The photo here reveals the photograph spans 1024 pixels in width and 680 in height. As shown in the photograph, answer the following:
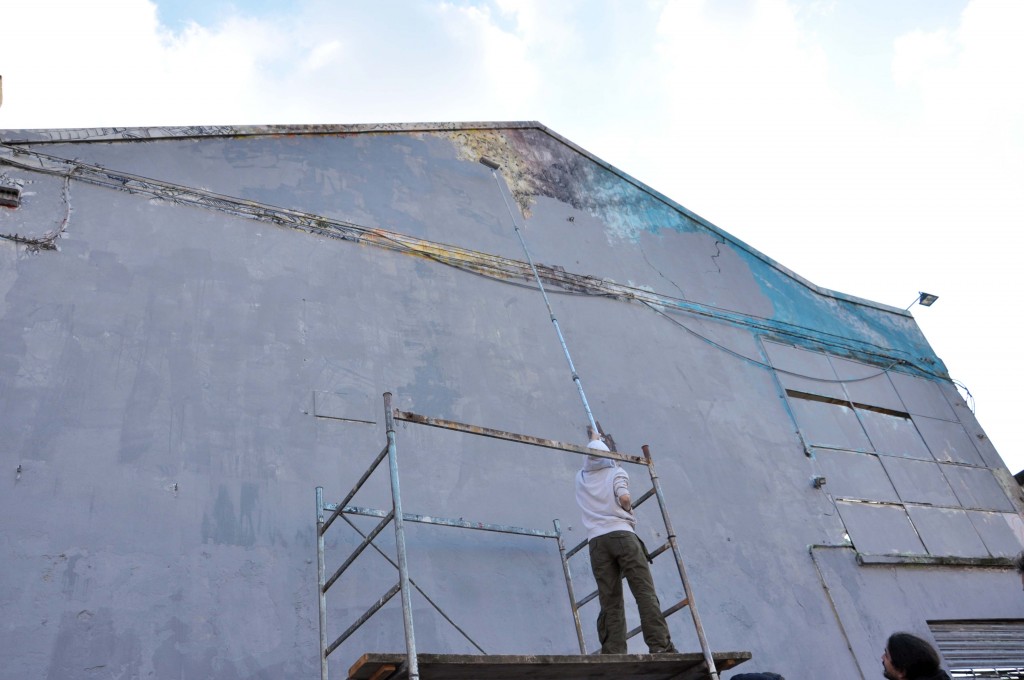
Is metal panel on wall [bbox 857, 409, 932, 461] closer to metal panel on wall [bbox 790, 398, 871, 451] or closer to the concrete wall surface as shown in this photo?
the concrete wall surface

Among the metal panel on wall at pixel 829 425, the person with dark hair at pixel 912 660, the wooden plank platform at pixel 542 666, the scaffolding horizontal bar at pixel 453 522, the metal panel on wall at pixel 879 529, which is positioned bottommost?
the person with dark hair at pixel 912 660

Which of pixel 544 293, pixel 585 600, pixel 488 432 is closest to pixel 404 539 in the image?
pixel 488 432

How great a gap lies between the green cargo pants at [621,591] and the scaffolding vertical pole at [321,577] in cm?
160

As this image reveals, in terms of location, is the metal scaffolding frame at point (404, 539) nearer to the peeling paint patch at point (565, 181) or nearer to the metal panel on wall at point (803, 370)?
the peeling paint patch at point (565, 181)

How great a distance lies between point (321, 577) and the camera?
15.7 feet

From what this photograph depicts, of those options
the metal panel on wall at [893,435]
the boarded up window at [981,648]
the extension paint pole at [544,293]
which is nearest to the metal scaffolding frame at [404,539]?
the extension paint pole at [544,293]

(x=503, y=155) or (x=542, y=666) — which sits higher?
(x=503, y=155)

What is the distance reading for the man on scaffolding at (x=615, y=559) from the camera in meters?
4.86

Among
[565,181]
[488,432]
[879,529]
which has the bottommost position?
[488,432]

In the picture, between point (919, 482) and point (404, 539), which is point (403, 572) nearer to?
point (404, 539)

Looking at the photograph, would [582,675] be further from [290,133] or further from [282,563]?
[290,133]

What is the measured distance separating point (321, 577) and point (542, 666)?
4.62 feet

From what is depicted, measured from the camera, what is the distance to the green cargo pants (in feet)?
15.8

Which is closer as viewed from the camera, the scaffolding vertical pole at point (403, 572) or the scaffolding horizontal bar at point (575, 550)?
the scaffolding vertical pole at point (403, 572)
